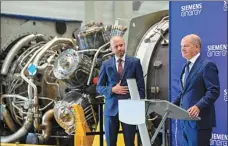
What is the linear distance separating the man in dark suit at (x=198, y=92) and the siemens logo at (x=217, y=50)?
0.26m

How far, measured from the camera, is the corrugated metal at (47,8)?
41.3 ft

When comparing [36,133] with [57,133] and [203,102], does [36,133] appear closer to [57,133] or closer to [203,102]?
[57,133]

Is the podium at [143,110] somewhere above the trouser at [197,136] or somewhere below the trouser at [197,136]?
above

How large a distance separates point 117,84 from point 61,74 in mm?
1524

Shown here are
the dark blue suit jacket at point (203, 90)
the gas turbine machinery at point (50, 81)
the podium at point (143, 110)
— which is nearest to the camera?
the podium at point (143, 110)

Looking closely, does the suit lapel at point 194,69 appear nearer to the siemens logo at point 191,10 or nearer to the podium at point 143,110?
the podium at point 143,110

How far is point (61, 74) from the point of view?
5.10 meters

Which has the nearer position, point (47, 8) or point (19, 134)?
point (19, 134)

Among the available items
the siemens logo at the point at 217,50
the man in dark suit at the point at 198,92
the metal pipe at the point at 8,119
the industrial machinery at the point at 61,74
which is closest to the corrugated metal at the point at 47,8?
the industrial machinery at the point at 61,74

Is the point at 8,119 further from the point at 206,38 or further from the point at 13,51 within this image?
the point at 206,38

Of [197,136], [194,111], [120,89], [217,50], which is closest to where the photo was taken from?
[194,111]

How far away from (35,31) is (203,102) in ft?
13.5

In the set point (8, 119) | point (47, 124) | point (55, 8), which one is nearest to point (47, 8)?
point (55, 8)

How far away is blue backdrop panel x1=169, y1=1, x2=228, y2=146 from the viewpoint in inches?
136
